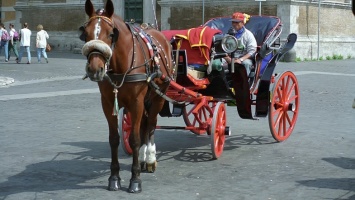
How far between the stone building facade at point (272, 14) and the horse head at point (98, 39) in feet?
64.9

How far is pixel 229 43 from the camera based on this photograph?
902 centimetres

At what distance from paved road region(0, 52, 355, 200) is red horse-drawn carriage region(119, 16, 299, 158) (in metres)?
0.36

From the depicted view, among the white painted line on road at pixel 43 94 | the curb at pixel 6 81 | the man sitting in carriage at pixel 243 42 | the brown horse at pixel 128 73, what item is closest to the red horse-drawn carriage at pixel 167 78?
the brown horse at pixel 128 73

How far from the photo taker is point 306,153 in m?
9.25

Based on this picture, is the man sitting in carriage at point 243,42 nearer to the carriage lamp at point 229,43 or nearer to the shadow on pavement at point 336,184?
the carriage lamp at point 229,43

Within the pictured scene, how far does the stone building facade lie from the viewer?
26.8m

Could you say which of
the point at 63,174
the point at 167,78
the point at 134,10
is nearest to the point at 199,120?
the point at 167,78

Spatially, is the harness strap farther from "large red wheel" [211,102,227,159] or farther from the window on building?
the window on building

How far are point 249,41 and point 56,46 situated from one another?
25.6 meters

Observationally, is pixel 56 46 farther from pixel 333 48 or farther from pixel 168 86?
pixel 168 86

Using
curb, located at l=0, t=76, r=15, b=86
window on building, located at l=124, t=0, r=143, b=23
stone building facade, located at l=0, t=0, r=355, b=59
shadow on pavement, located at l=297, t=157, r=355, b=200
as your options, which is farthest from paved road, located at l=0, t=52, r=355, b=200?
window on building, located at l=124, t=0, r=143, b=23

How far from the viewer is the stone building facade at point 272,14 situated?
1057 inches

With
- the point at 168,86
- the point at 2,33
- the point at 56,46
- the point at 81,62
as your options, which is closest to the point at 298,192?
the point at 168,86

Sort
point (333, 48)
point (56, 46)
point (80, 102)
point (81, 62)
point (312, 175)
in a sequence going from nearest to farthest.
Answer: point (312, 175) → point (80, 102) → point (81, 62) → point (333, 48) → point (56, 46)
